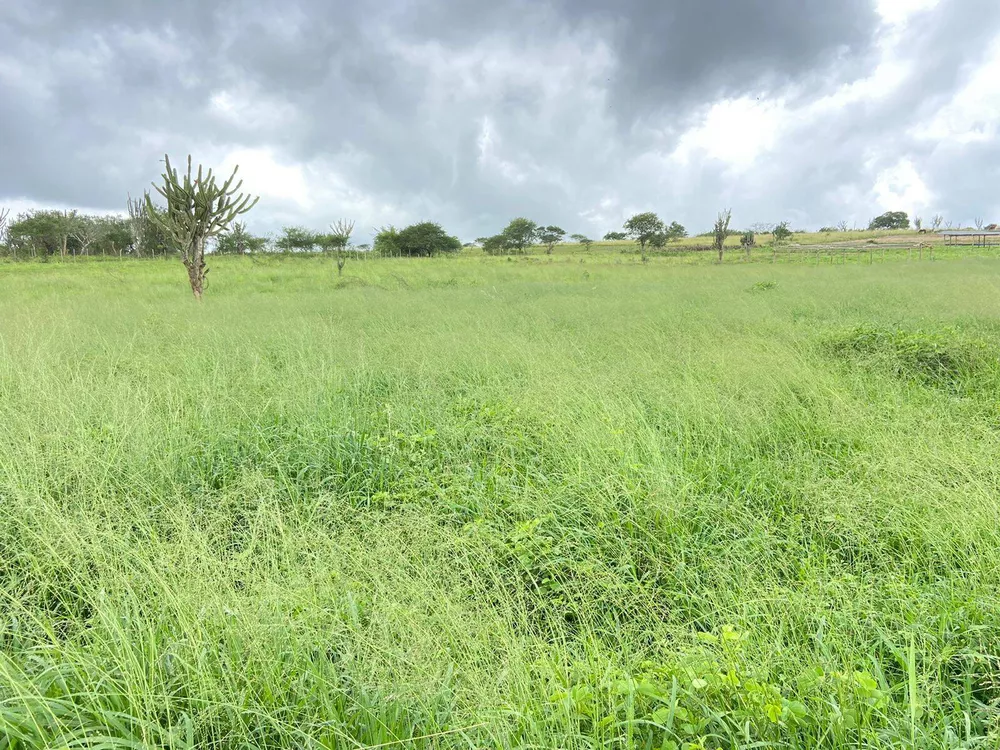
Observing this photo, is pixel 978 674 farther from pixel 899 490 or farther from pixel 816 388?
pixel 816 388

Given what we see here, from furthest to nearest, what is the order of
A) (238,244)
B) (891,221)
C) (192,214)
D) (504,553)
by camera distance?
1. (891,221)
2. (238,244)
3. (192,214)
4. (504,553)

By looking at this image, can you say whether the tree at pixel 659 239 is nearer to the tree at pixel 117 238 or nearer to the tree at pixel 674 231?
the tree at pixel 674 231

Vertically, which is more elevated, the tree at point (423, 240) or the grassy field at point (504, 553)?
the tree at point (423, 240)

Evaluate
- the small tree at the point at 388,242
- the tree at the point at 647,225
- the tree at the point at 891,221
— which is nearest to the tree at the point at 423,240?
the small tree at the point at 388,242

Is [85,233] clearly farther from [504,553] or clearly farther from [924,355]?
[924,355]

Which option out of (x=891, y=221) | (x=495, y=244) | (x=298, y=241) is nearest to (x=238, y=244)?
(x=298, y=241)

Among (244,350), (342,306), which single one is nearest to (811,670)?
(244,350)

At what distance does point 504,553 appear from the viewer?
231 cm

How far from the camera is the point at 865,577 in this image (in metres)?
2.06

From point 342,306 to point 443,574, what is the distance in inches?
350

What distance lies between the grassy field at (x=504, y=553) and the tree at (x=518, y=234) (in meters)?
55.5

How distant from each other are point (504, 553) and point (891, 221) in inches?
4414

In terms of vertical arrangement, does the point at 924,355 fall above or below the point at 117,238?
below

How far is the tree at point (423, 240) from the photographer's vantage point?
46444mm
